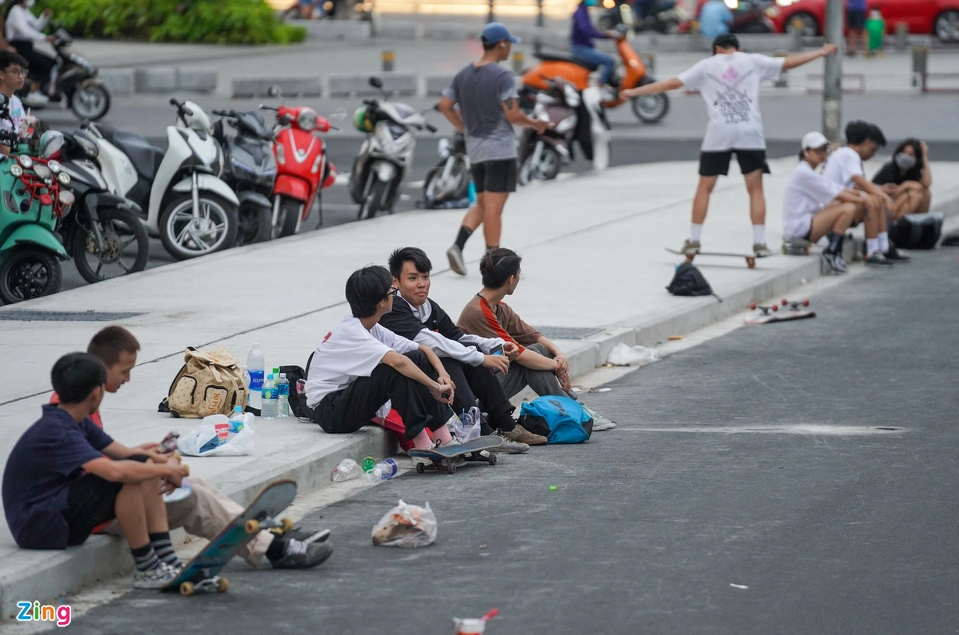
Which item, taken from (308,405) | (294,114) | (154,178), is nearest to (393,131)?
(294,114)

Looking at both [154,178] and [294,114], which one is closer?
[154,178]

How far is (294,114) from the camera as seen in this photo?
13891 mm

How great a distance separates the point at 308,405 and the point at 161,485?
1.89 m

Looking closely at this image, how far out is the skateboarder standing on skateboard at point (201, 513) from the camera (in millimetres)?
5617

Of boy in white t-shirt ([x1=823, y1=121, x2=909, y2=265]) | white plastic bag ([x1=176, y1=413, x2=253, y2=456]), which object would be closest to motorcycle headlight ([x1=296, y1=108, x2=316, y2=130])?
boy in white t-shirt ([x1=823, y1=121, x2=909, y2=265])

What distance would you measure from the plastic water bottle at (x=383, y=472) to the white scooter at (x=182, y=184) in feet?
18.6

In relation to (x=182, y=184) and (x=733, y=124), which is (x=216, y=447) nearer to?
(x=182, y=184)

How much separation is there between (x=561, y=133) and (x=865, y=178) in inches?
228

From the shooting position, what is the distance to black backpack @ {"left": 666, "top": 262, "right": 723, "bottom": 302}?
1161 cm

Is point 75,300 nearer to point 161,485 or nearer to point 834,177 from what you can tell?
point 161,485

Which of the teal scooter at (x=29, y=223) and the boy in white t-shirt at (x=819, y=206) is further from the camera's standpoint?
the boy in white t-shirt at (x=819, y=206)

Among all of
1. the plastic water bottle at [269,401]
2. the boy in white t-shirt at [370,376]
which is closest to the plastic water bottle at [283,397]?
the plastic water bottle at [269,401]

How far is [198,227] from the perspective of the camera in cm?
1282

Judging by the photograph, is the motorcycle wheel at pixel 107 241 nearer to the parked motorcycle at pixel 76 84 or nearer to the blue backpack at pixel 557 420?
the blue backpack at pixel 557 420
